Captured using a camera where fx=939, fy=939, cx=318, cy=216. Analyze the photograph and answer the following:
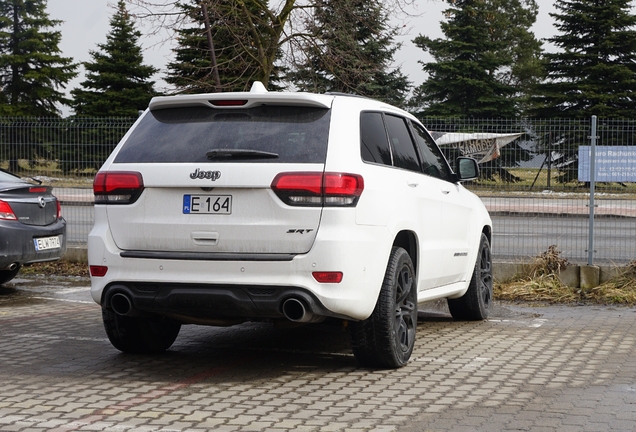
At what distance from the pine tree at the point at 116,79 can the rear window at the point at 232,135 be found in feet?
159

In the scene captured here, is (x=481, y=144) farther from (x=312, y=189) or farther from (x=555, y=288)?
(x=312, y=189)

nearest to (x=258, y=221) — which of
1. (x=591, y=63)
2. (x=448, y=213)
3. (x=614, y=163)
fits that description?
(x=448, y=213)

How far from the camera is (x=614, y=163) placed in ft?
36.7

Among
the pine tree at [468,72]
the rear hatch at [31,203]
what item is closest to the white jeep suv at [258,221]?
the rear hatch at [31,203]

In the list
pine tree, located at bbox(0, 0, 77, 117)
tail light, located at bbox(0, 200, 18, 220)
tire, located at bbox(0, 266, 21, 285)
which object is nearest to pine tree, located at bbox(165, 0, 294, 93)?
tire, located at bbox(0, 266, 21, 285)

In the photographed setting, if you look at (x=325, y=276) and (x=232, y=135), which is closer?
(x=325, y=276)

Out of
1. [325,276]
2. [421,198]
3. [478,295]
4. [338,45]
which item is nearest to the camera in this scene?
[325,276]

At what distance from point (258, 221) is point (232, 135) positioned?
0.66 m

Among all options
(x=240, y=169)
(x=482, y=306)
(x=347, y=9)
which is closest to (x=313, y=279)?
(x=240, y=169)

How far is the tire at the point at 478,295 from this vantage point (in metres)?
8.64

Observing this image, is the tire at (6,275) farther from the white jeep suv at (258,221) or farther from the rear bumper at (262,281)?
the rear bumper at (262,281)

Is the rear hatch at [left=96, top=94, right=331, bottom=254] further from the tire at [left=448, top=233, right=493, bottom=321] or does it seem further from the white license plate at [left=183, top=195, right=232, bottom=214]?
the tire at [left=448, top=233, right=493, bottom=321]

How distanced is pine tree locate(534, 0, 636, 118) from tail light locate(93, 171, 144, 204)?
43.6 m

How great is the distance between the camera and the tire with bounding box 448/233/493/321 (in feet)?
28.3
